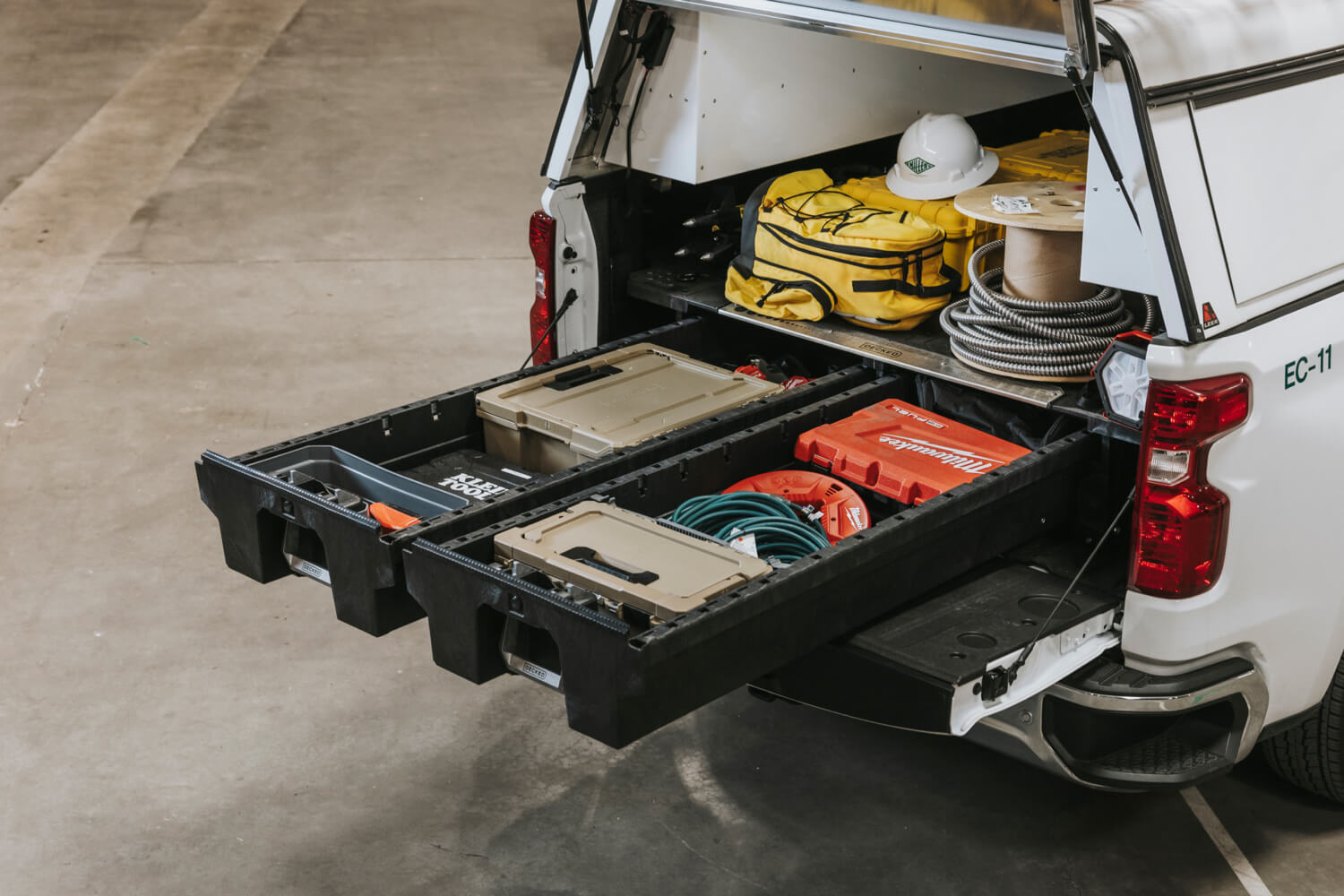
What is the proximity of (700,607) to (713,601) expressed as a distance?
0.10 ft

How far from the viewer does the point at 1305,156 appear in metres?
3.05

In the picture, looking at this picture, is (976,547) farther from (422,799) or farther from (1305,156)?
(422,799)

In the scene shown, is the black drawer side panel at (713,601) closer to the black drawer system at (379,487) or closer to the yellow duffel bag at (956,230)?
the black drawer system at (379,487)

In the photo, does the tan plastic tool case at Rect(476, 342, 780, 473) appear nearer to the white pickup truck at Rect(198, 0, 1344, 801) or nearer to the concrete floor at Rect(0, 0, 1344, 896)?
the white pickup truck at Rect(198, 0, 1344, 801)

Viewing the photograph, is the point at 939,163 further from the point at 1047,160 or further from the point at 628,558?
the point at 628,558

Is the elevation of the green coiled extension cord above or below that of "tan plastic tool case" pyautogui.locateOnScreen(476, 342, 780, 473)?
below

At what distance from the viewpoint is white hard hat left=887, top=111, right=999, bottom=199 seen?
4086mm

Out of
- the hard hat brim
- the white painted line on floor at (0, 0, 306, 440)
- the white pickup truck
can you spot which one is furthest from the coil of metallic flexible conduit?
the white painted line on floor at (0, 0, 306, 440)

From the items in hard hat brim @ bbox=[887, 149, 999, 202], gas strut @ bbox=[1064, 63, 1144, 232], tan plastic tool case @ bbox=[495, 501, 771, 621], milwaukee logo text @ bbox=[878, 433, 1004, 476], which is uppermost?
gas strut @ bbox=[1064, 63, 1144, 232]

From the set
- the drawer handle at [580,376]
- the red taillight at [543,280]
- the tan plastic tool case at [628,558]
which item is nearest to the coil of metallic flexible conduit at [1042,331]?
the drawer handle at [580,376]

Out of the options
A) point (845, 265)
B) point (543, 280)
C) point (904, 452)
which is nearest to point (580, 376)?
point (543, 280)

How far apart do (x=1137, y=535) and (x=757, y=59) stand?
1.73 m

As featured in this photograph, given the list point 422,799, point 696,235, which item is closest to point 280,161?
point 696,235

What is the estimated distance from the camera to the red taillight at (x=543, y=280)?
13.3 ft
